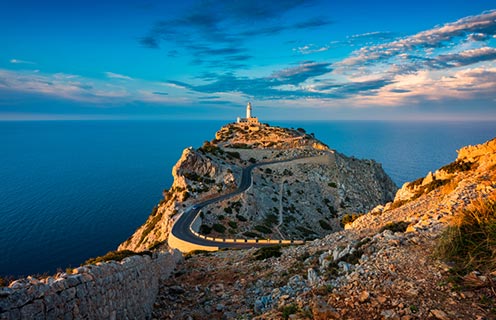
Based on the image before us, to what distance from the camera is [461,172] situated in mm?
27125

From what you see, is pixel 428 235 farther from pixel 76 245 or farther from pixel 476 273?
pixel 76 245

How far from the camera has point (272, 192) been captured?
5997cm

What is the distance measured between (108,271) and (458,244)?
10.2 metres

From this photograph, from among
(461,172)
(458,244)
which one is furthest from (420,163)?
(458,244)

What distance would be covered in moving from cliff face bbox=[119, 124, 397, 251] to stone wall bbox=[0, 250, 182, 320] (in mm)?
28674

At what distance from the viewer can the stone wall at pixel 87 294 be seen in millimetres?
6207

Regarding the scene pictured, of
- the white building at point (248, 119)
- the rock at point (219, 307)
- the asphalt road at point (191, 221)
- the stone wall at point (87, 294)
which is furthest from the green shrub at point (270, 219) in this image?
the white building at point (248, 119)

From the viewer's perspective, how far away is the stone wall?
621 cm

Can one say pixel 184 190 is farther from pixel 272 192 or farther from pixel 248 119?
pixel 248 119

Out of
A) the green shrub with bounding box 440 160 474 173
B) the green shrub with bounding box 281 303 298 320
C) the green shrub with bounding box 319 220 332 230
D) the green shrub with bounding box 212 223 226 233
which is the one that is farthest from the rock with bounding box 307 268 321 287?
the green shrub with bounding box 319 220 332 230

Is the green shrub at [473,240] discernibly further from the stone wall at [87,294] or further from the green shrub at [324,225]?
the green shrub at [324,225]

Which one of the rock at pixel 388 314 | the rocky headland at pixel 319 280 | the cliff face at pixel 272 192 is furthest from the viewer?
the cliff face at pixel 272 192

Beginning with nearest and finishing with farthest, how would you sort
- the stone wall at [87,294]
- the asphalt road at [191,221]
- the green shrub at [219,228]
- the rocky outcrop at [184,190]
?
the stone wall at [87,294]
the asphalt road at [191,221]
the green shrub at [219,228]
the rocky outcrop at [184,190]

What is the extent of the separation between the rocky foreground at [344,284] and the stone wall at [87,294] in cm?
153
